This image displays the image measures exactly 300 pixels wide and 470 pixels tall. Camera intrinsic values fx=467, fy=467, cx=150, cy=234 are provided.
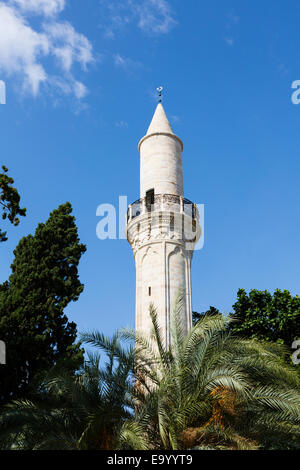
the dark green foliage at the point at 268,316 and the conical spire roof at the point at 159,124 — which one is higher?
the conical spire roof at the point at 159,124

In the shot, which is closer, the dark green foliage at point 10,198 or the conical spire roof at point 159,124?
the dark green foliage at point 10,198

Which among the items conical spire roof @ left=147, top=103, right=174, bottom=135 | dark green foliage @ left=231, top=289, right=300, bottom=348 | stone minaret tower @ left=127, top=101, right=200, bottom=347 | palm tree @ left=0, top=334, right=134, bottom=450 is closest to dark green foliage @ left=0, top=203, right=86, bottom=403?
stone minaret tower @ left=127, top=101, right=200, bottom=347

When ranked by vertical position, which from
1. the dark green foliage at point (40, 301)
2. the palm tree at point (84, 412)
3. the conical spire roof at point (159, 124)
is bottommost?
the palm tree at point (84, 412)

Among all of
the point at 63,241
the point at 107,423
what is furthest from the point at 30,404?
the point at 63,241

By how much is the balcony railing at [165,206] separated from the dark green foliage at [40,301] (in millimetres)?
2589

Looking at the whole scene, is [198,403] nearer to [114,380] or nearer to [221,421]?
[221,421]

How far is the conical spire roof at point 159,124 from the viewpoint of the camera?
1977 centimetres

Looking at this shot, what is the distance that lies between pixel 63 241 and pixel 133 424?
10160mm

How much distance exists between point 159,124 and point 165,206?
4.39 meters

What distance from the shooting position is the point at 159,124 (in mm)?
20156

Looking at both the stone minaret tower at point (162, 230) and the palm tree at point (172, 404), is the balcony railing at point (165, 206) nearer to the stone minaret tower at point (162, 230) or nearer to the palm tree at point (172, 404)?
the stone minaret tower at point (162, 230)

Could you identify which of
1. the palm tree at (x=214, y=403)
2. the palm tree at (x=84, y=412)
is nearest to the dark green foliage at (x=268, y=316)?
the palm tree at (x=214, y=403)

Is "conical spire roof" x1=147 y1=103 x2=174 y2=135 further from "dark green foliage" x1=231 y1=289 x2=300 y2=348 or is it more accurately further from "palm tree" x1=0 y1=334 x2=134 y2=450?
"palm tree" x1=0 y1=334 x2=134 y2=450

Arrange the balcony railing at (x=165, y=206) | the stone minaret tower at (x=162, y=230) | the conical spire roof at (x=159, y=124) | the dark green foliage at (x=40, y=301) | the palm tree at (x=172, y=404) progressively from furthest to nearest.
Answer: the conical spire roof at (x=159, y=124), the balcony railing at (x=165, y=206), the stone minaret tower at (x=162, y=230), the dark green foliage at (x=40, y=301), the palm tree at (x=172, y=404)
